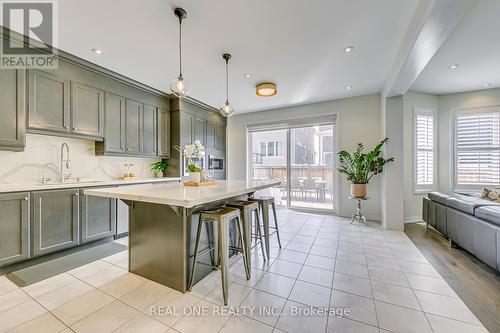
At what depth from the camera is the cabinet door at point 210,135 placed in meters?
5.21

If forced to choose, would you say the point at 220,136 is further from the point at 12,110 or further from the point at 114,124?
the point at 12,110

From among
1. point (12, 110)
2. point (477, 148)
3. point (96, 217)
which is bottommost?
point (96, 217)

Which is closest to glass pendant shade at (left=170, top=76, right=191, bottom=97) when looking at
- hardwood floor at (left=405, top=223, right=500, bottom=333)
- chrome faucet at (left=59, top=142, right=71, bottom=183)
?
chrome faucet at (left=59, top=142, right=71, bottom=183)

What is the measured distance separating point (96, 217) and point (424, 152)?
6.20m

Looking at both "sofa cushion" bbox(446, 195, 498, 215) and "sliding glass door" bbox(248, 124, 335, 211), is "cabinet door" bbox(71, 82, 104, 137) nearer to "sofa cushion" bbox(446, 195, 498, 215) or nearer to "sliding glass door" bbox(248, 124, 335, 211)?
"sliding glass door" bbox(248, 124, 335, 211)

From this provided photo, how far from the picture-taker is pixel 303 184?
17.1ft

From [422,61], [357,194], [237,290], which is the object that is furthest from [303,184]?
[237,290]

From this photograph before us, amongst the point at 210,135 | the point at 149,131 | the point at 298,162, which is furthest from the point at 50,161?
the point at 298,162

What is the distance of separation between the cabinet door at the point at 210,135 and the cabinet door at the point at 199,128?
163 millimetres

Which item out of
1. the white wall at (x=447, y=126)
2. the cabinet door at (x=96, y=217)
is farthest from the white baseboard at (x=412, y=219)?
the cabinet door at (x=96, y=217)

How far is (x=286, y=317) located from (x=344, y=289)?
70cm

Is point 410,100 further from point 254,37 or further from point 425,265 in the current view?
point 254,37

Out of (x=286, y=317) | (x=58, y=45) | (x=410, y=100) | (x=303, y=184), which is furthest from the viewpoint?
(x=303, y=184)

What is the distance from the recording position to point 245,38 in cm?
241
